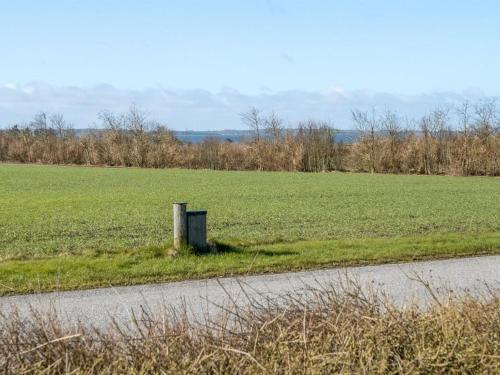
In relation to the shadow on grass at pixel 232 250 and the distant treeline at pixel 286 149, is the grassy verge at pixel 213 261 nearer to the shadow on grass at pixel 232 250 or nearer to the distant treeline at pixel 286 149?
the shadow on grass at pixel 232 250

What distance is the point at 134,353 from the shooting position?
3.96 meters

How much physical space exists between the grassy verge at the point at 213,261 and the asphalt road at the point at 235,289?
1.16 feet

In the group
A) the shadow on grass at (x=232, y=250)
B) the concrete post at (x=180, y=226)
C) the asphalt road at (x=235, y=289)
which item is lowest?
the asphalt road at (x=235, y=289)

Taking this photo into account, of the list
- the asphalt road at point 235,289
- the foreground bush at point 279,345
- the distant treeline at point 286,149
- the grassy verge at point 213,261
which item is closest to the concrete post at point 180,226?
the grassy verge at point 213,261

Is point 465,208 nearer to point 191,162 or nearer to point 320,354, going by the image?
point 320,354

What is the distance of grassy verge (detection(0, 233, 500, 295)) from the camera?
35.5ft

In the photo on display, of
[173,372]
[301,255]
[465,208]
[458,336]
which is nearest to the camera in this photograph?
[173,372]

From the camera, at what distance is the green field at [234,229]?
11.8 m

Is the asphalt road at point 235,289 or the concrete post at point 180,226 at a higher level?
the concrete post at point 180,226

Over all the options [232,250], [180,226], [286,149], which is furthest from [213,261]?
[286,149]

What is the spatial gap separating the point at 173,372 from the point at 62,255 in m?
10.5

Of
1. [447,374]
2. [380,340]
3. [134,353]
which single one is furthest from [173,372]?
[447,374]

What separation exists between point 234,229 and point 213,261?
795 centimetres

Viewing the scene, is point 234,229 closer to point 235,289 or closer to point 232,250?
point 232,250
